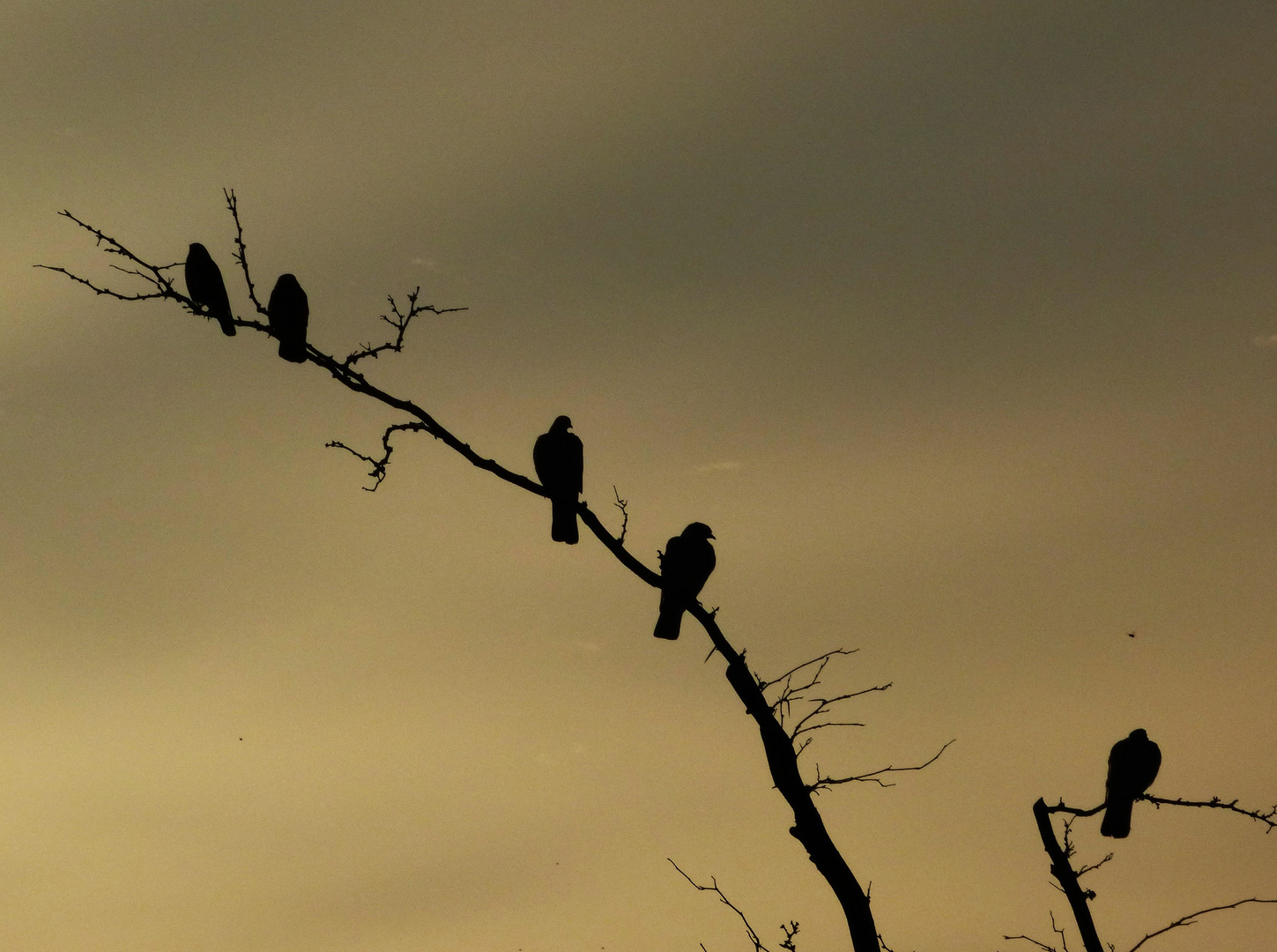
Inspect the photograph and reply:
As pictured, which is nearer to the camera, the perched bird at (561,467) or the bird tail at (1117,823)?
the perched bird at (561,467)

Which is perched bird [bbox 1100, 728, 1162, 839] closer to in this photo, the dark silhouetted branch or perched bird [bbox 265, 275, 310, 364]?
the dark silhouetted branch

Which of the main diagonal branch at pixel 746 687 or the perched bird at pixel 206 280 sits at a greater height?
the perched bird at pixel 206 280

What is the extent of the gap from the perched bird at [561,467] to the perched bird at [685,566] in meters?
0.68

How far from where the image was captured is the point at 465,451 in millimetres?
6211

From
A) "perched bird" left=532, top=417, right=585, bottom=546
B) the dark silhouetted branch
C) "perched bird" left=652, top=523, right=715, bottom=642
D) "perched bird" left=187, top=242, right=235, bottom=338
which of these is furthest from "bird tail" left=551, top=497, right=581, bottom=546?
"perched bird" left=187, top=242, right=235, bottom=338

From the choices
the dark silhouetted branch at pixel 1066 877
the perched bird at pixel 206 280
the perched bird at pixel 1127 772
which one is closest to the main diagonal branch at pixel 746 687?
the dark silhouetted branch at pixel 1066 877

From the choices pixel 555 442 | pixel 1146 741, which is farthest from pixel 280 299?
pixel 1146 741

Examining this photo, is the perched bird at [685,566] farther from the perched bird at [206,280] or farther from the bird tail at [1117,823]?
the perched bird at [206,280]

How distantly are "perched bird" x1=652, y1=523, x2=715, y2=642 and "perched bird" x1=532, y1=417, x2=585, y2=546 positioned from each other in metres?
0.68

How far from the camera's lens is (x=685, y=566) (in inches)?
355

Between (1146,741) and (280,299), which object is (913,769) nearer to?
(1146,741)

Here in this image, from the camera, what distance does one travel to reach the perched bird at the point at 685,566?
28.8 ft

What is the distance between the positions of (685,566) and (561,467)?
1.09 m

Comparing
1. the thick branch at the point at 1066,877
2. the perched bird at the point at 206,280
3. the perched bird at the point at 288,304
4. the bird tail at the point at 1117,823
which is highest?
the perched bird at the point at 206,280
